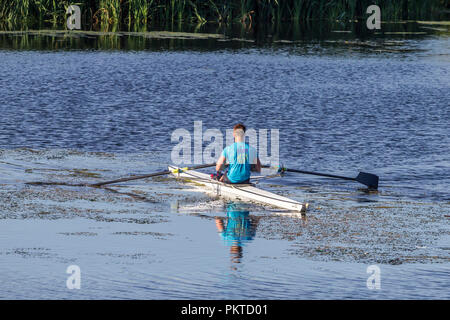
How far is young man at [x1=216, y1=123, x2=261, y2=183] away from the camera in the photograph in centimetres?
1692

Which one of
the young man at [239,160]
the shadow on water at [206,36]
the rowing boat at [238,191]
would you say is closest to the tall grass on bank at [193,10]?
the shadow on water at [206,36]

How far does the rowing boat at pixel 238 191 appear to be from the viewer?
16.2 meters

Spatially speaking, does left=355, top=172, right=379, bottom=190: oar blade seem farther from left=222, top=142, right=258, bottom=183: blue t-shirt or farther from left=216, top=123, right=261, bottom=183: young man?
left=222, top=142, right=258, bottom=183: blue t-shirt

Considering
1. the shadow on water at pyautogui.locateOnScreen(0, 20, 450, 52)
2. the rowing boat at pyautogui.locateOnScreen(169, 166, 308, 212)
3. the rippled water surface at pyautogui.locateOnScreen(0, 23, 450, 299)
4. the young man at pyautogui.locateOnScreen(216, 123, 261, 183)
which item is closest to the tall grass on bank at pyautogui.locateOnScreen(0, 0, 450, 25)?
the shadow on water at pyautogui.locateOnScreen(0, 20, 450, 52)

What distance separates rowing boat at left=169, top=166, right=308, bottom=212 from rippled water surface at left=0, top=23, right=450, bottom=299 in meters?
0.27

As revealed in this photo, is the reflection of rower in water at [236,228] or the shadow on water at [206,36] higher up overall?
the shadow on water at [206,36]

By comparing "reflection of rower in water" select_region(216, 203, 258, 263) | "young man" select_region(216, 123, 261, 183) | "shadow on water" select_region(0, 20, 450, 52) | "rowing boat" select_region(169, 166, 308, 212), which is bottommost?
"reflection of rower in water" select_region(216, 203, 258, 263)

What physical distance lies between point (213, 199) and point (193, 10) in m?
36.2

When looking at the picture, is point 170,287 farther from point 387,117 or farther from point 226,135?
point 387,117

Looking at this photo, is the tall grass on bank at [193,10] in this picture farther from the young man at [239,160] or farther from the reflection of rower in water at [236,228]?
the reflection of rower in water at [236,228]

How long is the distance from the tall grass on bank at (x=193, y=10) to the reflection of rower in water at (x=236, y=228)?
104 ft

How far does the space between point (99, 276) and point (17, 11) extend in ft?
123

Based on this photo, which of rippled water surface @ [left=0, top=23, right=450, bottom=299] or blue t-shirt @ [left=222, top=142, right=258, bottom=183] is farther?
→ blue t-shirt @ [left=222, top=142, right=258, bottom=183]

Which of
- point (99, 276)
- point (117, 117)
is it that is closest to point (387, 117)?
point (117, 117)
